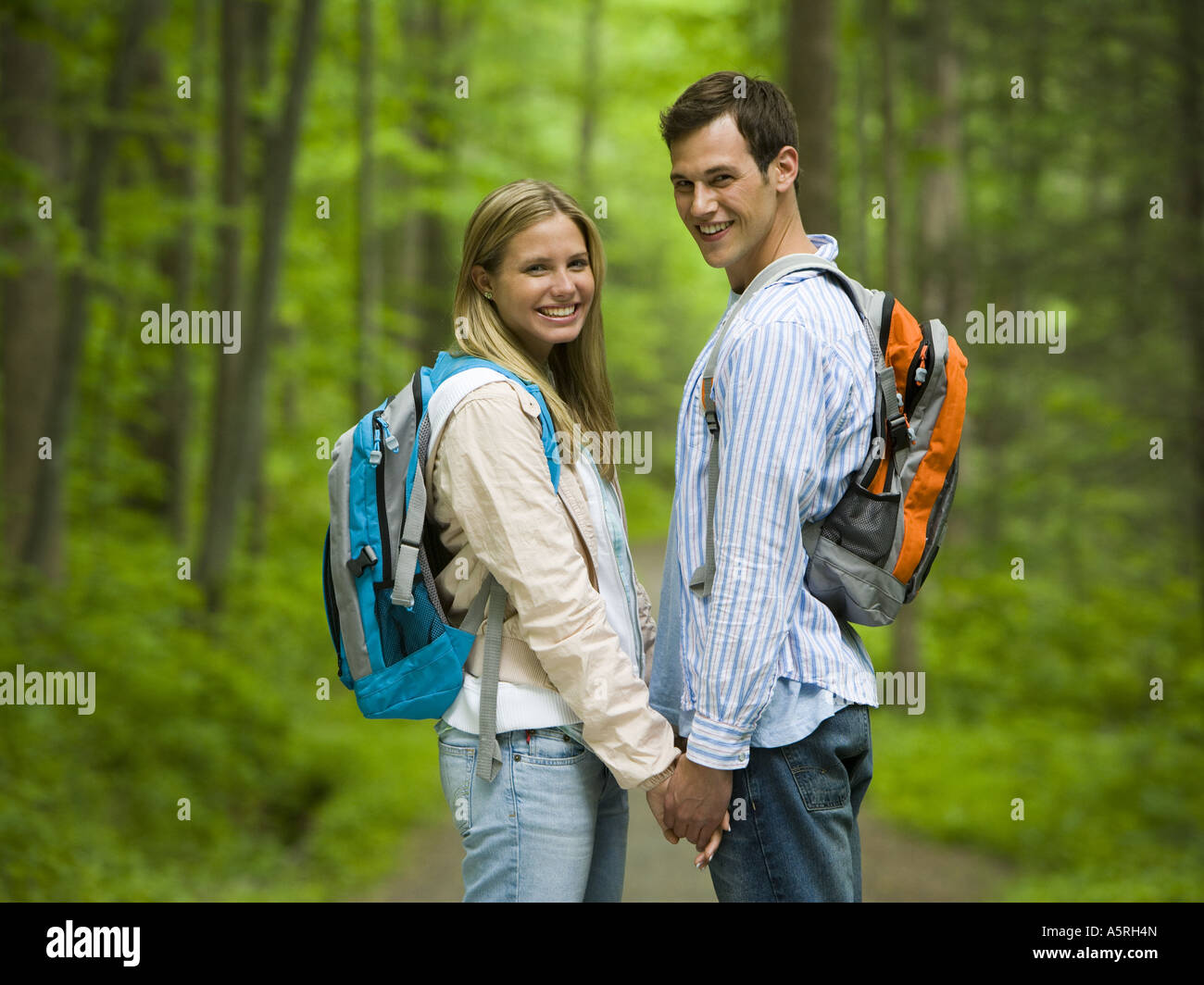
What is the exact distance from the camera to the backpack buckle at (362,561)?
2734 mm

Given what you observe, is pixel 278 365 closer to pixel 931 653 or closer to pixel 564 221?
pixel 931 653

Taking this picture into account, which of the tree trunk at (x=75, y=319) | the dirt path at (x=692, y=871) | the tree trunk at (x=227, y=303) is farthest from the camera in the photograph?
the tree trunk at (x=227, y=303)

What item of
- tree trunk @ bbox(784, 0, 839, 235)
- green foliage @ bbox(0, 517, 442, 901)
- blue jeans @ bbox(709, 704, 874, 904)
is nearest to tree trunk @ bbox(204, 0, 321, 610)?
green foliage @ bbox(0, 517, 442, 901)

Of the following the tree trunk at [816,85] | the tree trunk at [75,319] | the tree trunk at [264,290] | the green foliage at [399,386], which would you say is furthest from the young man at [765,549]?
the tree trunk at [264,290]

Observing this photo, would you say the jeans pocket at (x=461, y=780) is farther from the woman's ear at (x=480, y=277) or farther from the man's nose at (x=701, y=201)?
A: the man's nose at (x=701, y=201)

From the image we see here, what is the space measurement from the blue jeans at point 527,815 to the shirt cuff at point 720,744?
319 millimetres

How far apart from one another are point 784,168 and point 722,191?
0.17 meters

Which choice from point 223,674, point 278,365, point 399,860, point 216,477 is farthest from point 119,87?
point 278,365

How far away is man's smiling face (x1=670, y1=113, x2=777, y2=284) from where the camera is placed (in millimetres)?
2793

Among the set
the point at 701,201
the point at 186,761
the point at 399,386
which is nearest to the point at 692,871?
the point at 186,761

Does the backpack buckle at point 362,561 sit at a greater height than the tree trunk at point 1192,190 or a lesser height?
lesser

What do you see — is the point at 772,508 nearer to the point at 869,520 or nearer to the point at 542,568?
the point at 869,520

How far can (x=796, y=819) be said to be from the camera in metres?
2.62

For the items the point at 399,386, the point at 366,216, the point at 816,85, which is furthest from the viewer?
the point at 399,386
